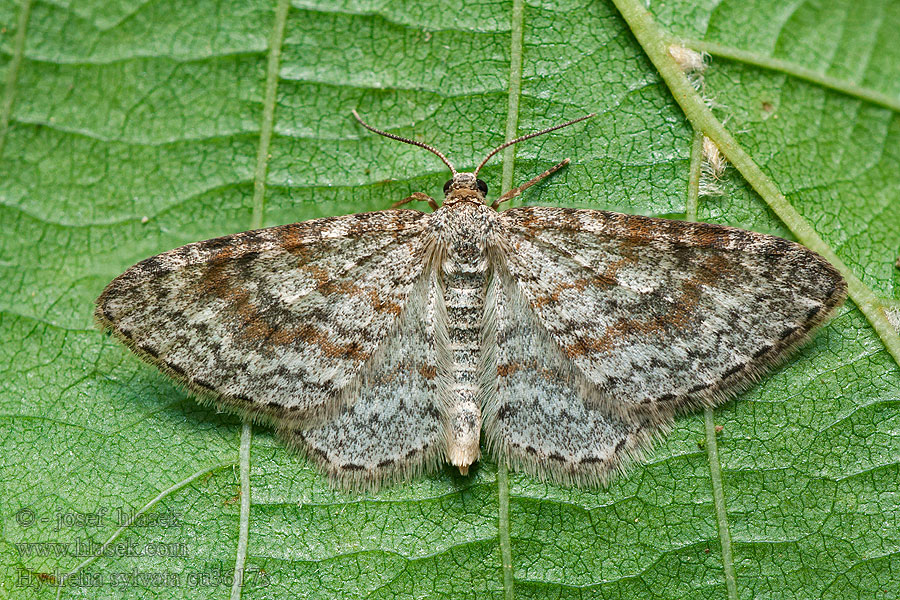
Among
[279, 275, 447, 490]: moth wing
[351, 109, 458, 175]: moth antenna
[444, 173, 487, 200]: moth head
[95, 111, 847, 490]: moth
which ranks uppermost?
[351, 109, 458, 175]: moth antenna

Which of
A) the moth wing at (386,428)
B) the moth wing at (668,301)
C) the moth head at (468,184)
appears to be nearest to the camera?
the moth wing at (668,301)

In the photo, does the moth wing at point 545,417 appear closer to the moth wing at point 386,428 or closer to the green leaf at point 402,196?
the green leaf at point 402,196

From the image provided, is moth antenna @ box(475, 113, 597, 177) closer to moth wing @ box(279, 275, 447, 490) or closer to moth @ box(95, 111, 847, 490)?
moth @ box(95, 111, 847, 490)

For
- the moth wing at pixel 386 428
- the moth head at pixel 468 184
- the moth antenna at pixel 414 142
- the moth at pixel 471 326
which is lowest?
the moth wing at pixel 386 428

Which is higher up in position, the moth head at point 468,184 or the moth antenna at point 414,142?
the moth antenna at point 414,142

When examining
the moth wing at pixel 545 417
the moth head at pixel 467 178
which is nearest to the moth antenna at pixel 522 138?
the moth head at pixel 467 178

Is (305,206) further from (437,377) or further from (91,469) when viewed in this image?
(91,469)

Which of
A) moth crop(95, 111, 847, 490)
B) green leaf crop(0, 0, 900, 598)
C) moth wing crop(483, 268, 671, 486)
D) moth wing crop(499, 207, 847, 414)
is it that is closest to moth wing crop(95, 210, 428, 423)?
moth crop(95, 111, 847, 490)

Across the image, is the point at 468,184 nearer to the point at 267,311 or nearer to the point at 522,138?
the point at 522,138
